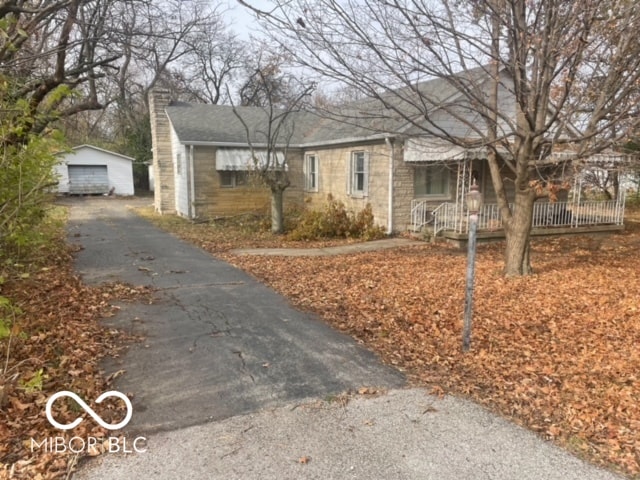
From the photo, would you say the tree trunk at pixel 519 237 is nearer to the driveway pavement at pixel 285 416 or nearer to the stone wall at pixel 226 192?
the driveway pavement at pixel 285 416

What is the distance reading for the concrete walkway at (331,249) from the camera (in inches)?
445

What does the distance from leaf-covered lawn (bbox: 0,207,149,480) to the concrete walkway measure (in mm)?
4255

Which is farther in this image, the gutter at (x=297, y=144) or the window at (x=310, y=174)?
the window at (x=310, y=174)

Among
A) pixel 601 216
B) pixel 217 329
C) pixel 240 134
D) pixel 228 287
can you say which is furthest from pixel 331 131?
pixel 217 329

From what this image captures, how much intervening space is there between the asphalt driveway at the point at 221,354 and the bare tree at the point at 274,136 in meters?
4.98

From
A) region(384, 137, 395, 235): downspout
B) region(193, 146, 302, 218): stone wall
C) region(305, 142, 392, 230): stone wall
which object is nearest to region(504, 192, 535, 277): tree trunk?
region(305, 142, 392, 230): stone wall

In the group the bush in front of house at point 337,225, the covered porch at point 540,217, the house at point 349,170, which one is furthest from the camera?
the bush in front of house at point 337,225

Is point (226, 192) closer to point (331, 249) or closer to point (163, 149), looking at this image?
point (163, 149)

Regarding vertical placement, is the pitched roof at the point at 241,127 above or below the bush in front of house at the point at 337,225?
above

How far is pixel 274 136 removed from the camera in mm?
15031

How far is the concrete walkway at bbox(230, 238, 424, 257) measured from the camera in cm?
1131

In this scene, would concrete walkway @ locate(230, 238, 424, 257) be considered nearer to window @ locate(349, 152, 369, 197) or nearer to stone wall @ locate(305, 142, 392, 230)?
stone wall @ locate(305, 142, 392, 230)

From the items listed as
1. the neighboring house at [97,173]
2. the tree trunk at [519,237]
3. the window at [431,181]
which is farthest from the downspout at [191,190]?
the neighboring house at [97,173]

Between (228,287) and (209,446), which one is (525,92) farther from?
(209,446)
